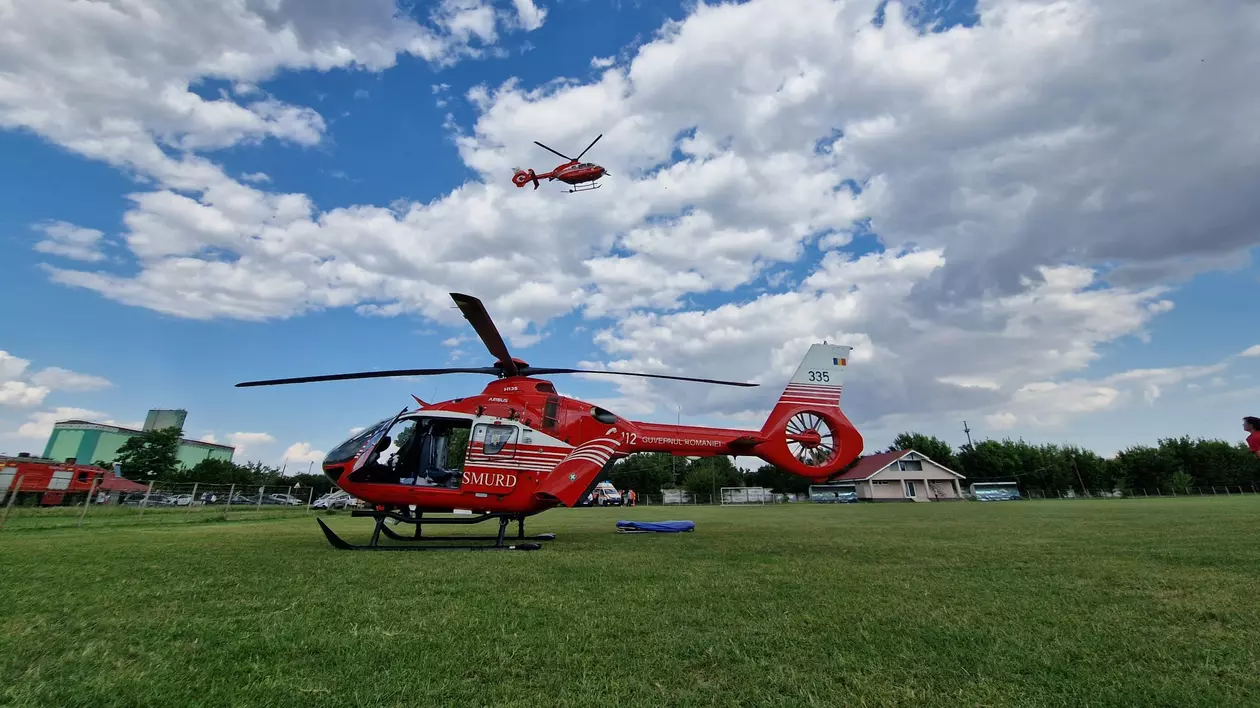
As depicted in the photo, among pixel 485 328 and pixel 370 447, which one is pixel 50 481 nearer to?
pixel 370 447

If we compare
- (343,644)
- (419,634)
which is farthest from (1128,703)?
(343,644)

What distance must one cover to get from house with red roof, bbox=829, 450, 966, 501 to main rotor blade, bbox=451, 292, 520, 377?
204ft

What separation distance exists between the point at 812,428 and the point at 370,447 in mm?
9377

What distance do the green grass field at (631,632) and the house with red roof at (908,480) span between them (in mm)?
61982

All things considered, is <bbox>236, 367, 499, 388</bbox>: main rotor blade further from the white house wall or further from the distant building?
the distant building

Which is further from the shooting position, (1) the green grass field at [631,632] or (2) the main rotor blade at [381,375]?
(2) the main rotor blade at [381,375]

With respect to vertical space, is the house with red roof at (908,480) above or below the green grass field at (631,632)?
above

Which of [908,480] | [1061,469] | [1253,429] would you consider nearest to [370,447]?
[1253,429]

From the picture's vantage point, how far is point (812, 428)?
12.2 m

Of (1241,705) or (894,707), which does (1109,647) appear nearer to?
(1241,705)

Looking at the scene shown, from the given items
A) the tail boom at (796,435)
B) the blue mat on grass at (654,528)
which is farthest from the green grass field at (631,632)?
the blue mat on grass at (654,528)

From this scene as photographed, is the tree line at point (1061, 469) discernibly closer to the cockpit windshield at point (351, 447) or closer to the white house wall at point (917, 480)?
the white house wall at point (917, 480)

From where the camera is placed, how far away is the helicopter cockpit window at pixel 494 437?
33.6ft

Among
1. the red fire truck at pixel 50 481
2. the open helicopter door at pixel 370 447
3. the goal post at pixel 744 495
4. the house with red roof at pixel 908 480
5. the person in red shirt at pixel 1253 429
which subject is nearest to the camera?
the person in red shirt at pixel 1253 429
